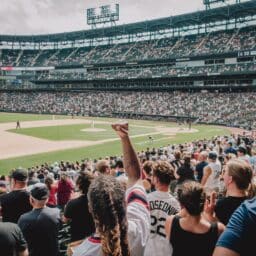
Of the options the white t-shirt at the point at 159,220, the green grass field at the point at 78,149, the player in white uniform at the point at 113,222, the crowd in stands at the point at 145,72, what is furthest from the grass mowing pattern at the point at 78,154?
the crowd in stands at the point at 145,72

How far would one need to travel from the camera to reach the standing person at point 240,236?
2.21 m

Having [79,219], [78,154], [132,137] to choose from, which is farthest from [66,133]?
[79,219]

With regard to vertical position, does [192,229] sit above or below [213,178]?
above

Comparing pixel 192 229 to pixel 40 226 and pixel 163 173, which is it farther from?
pixel 40 226

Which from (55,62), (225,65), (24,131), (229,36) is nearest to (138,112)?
(225,65)

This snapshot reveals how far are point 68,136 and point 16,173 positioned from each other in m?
38.0

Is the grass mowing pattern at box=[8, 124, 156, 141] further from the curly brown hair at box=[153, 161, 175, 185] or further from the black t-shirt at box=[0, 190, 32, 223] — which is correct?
the curly brown hair at box=[153, 161, 175, 185]

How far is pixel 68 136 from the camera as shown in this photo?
44.0 m

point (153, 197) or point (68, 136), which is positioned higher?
point (153, 197)

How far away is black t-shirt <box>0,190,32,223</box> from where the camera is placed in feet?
19.9

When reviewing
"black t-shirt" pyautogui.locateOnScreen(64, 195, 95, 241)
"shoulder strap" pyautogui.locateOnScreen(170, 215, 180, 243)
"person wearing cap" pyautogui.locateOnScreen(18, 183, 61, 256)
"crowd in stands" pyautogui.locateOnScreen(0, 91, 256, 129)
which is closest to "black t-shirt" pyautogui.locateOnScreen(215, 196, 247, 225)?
"shoulder strap" pyautogui.locateOnScreen(170, 215, 180, 243)

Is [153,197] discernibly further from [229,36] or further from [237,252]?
[229,36]

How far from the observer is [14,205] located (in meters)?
6.10

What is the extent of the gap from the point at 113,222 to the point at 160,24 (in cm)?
8560
